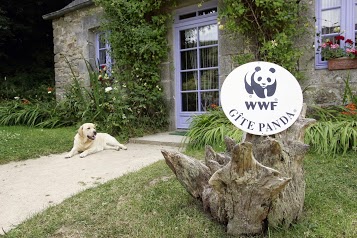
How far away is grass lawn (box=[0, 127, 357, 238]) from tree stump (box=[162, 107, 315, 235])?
11 centimetres

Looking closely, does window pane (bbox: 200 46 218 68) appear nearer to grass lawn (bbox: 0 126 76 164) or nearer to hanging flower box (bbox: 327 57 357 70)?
A: hanging flower box (bbox: 327 57 357 70)

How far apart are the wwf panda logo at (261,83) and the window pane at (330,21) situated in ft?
11.4

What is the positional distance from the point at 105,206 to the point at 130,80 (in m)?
3.77

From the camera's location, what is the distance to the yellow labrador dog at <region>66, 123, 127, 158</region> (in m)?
4.20

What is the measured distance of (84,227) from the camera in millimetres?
1998

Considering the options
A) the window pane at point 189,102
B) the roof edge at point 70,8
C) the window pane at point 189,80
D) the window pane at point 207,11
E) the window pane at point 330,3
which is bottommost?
the window pane at point 189,102

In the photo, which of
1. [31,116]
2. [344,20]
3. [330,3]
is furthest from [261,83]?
[31,116]

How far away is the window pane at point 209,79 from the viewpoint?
559 cm

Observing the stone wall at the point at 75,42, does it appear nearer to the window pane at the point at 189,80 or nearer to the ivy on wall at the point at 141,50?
the ivy on wall at the point at 141,50

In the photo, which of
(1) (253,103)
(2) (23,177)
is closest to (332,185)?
(1) (253,103)

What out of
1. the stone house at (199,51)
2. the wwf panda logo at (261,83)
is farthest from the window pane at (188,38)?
the wwf panda logo at (261,83)

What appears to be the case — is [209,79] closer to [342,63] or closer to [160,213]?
[342,63]

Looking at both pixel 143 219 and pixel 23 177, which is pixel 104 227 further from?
pixel 23 177

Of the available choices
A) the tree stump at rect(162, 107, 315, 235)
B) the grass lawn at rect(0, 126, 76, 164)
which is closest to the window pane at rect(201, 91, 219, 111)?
the grass lawn at rect(0, 126, 76, 164)
